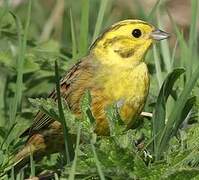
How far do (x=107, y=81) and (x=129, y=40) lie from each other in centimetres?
33

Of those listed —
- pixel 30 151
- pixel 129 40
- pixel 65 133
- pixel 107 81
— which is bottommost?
pixel 30 151

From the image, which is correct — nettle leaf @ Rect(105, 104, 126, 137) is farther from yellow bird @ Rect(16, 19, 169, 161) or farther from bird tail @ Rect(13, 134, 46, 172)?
bird tail @ Rect(13, 134, 46, 172)

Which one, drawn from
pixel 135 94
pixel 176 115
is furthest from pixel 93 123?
pixel 135 94

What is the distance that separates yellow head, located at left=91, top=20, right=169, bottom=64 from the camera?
4.32m

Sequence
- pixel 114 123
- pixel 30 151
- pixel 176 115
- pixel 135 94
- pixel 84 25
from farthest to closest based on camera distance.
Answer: pixel 84 25
pixel 30 151
pixel 135 94
pixel 176 115
pixel 114 123

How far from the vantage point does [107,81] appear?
13.5ft

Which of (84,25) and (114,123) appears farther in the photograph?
(84,25)

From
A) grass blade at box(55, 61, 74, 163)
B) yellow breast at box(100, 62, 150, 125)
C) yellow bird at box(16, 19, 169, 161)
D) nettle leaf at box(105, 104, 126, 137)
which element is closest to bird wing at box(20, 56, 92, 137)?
yellow bird at box(16, 19, 169, 161)

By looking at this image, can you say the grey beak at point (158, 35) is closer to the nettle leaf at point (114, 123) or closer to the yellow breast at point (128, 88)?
the yellow breast at point (128, 88)

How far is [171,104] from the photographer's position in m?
4.36

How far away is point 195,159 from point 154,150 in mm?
283

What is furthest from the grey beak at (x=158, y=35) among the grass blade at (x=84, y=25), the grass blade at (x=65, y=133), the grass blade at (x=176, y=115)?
the grass blade at (x=65, y=133)

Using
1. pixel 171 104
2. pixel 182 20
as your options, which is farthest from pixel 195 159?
pixel 182 20

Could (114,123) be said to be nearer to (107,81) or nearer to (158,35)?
(107,81)
